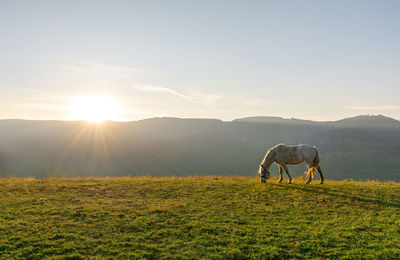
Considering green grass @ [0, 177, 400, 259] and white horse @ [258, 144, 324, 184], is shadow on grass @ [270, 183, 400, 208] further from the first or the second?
white horse @ [258, 144, 324, 184]

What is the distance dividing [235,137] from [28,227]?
7037 inches

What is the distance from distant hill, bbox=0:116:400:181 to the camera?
10962cm

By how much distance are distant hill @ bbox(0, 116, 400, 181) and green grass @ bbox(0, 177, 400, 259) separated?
90138mm

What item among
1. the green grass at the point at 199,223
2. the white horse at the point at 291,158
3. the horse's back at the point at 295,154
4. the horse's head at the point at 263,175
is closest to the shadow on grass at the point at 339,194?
the green grass at the point at 199,223

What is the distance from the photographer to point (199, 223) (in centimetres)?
908

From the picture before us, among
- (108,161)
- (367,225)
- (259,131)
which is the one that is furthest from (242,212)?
(259,131)

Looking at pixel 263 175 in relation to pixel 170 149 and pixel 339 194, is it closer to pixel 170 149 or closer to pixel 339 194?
pixel 339 194

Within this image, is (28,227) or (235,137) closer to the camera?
(28,227)

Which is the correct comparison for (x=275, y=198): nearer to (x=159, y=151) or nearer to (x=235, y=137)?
(x=159, y=151)

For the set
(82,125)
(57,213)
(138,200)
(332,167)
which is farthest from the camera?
(82,125)

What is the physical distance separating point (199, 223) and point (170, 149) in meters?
150

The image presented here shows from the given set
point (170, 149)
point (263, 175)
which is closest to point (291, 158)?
point (263, 175)

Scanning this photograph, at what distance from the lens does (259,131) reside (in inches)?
7697

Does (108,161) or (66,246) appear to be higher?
(66,246)
